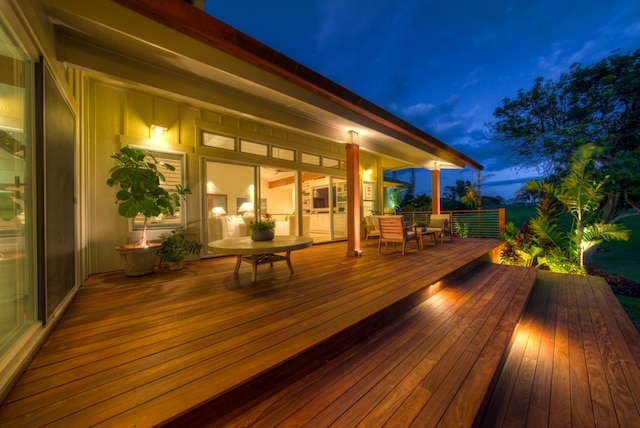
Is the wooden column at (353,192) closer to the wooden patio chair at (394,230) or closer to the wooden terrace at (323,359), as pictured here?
the wooden patio chair at (394,230)

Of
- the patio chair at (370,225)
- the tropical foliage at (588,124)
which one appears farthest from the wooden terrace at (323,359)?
the tropical foliage at (588,124)

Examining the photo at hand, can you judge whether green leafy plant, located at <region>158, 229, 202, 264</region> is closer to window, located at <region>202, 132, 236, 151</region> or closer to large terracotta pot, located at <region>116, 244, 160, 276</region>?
large terracotta pot, located at <region>116, 244, 160, 276</region>

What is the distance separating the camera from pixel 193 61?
8.54 feet

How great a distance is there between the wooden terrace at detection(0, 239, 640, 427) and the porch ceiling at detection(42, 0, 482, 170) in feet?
8.27

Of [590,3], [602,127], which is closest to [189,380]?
[602,127]

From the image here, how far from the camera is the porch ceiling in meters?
2.07

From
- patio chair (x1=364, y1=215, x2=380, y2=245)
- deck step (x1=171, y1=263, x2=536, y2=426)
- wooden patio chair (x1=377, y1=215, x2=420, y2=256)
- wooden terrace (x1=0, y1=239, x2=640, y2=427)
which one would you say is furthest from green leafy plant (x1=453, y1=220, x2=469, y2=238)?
deck step (x1=171, y1=263, x2=536, y2=426)

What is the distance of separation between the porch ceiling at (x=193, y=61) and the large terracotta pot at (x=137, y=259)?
226 centimetres

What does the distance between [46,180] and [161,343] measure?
156cm

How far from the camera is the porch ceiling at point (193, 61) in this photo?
207cm

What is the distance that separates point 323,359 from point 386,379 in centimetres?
44

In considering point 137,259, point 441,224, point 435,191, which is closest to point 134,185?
point 137,259

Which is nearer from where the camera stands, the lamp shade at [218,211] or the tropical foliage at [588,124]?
the lamp shade at [218,211]

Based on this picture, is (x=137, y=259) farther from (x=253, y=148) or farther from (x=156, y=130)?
(x=253, y=148)
